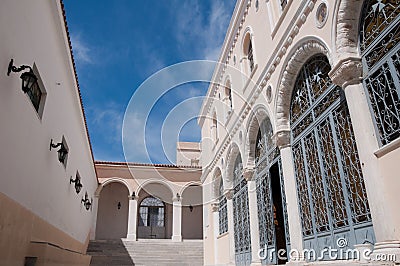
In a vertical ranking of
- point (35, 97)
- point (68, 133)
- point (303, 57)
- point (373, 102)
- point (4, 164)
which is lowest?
point (4, 164)

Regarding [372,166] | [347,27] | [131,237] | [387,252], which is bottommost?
[387,252]

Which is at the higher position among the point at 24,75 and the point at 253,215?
the point at 24,75

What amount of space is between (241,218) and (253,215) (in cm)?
126

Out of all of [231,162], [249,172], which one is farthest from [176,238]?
[249,172]

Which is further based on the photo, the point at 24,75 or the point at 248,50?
the point at 248,50

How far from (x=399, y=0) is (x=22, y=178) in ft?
15.6

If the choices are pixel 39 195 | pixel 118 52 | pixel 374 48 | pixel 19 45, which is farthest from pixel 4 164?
pixel 118 52

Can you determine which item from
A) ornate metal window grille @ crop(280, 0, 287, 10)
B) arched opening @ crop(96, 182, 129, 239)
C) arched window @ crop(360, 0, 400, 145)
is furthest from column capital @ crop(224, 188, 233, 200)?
arched opening @ crop(96, 182, 129, 239)

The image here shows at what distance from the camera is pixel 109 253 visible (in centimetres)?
1306

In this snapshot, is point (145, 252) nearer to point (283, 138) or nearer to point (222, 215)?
point (222, 215)

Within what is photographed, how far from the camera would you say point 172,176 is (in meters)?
16.8

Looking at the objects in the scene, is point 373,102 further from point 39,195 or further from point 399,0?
point 39,195

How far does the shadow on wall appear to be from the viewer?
484 inches

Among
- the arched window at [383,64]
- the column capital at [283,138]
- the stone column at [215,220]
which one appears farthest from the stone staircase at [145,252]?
the arched window at [383,64]
